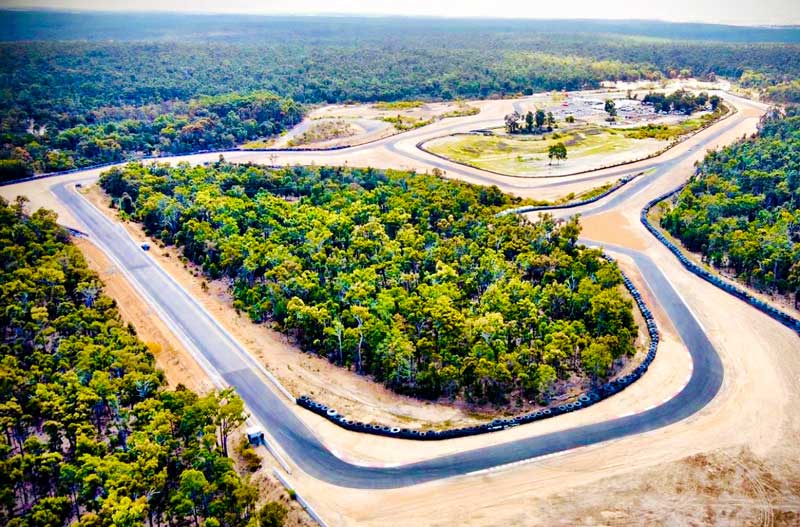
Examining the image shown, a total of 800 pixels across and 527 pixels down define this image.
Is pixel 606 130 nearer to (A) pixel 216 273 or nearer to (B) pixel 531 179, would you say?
(B) pixel 531 179

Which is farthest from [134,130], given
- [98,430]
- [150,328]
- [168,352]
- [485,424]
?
[485,424]

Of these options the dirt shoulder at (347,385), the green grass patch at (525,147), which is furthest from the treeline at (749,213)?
the green grass patch at (525,147)

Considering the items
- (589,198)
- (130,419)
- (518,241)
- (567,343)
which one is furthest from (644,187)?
(130,419)

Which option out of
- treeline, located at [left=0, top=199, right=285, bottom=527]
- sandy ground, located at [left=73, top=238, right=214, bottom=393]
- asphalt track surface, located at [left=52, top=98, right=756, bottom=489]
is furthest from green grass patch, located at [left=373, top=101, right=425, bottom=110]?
treeline, located at [left=0, top=199, right=285, bottom=527]

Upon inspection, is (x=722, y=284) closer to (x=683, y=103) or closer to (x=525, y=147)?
(x=525, y=147)

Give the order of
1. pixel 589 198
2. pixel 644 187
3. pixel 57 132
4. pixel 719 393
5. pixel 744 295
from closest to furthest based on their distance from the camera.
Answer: pixel 719 393
pixel 744 295
pixel 589 198
pixel 644 187
pixel 57 132

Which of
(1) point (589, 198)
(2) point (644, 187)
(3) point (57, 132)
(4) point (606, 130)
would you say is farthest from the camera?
(4) point (606, 130)
